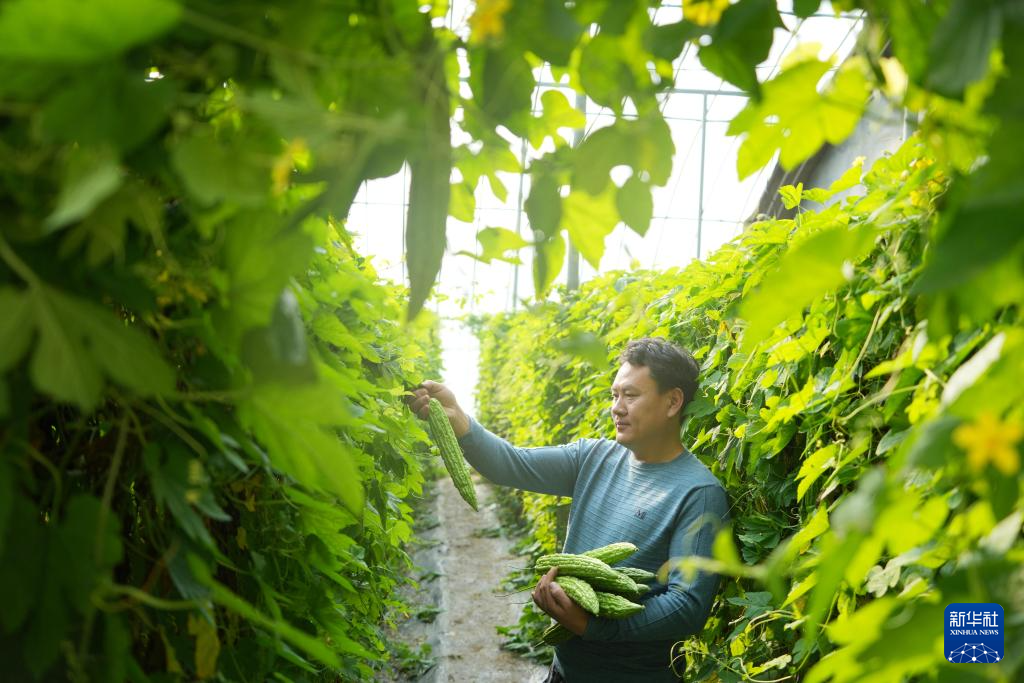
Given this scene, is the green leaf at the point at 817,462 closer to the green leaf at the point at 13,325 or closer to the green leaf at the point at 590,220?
the green leaf at the point at 590,220

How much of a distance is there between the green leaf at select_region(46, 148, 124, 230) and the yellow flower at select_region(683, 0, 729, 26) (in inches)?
20.8

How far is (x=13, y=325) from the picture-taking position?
608 mm

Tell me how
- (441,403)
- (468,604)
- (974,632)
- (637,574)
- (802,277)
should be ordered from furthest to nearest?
1. (468,604)
2. (441,403)
3. (637,574)
4. (974,632)
5. (802,277)

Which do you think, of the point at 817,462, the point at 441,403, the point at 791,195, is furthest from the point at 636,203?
the point at 441,403

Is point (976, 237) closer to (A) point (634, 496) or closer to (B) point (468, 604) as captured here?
(A) point (634, 496)

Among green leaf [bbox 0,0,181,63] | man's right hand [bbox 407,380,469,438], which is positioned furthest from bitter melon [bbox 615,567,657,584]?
green leaf [bbox 0,0,181,63]

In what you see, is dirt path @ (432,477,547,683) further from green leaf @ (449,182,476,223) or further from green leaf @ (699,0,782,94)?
green leaf @ (699,0,782,94)

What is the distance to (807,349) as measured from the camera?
170cm

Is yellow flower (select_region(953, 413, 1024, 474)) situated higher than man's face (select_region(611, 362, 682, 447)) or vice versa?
man's face (select_region(611, 362, 682, 447))

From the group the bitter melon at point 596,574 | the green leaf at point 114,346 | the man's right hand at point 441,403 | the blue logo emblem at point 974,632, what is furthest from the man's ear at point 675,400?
the green leaf at point 114,346

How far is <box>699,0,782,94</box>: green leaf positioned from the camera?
2.64ft

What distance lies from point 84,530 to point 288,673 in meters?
1.06

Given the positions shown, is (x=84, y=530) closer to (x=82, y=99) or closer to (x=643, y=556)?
(x=82, y=99)

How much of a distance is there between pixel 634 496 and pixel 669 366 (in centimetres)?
44
